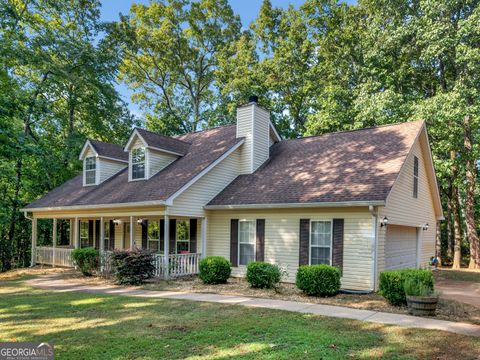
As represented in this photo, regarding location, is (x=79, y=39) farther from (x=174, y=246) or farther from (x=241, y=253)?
(x=241, y=253)

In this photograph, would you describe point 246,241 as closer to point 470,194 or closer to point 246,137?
point 246,137

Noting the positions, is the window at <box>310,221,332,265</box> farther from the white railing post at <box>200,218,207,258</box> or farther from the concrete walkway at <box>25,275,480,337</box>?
the white railing post at <box>200,218,207,258</box>

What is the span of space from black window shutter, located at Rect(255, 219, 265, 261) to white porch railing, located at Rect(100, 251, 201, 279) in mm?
2595

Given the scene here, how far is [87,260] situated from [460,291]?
44.7 ft

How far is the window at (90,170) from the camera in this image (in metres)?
Result: 19.7

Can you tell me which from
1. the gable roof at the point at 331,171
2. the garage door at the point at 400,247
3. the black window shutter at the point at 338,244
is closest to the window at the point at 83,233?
the gable roof at the point at 331,171

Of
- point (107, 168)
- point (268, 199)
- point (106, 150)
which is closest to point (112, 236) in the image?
point (107, 168)

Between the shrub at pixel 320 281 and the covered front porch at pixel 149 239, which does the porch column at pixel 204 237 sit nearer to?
the covered front porch at pixel 149 239

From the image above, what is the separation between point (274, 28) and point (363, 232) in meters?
22.3

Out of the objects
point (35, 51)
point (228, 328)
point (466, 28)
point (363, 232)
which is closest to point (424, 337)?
point (228, 328)

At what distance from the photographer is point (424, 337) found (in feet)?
21.2

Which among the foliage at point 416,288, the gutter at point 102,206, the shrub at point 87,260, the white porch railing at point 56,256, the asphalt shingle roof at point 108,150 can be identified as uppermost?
the asphalt shingle roof at point 108,150

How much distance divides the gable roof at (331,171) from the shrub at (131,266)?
338 cm

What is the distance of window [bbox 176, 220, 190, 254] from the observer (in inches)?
625
